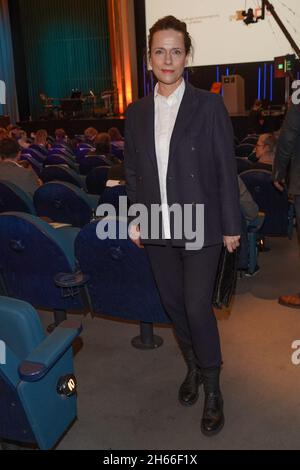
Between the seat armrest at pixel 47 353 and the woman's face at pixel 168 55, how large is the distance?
3.16 feet

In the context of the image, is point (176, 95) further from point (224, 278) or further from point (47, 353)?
point (47, 353)

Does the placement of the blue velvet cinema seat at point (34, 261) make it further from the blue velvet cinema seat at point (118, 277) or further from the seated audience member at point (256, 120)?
the seated audience member at point (256, 120)

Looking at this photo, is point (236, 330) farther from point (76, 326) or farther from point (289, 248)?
point (289, 248)

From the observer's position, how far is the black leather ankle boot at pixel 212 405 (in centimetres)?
198

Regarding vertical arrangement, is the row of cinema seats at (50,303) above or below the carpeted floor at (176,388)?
above

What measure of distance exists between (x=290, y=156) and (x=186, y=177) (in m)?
1.23

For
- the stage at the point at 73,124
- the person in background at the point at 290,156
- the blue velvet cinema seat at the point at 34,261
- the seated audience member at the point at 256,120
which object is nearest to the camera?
the blue velvet cinema seat at the point at 34,261

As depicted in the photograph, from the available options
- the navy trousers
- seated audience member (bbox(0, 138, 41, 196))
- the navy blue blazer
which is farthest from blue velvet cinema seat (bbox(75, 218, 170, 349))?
seated audience member (bbox(0, 138, 41, 196))

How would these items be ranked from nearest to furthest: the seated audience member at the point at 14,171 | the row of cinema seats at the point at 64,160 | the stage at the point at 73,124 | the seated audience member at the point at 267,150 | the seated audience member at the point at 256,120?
the seated audience member at the point at 14,171, the seated audience member at the point at 267,150, the row of cinema seats at the point at 64,160, the seated audience member at the point at 256,120, the stage at the point at 73,124

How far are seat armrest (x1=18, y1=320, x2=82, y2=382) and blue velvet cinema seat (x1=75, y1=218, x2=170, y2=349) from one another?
0.57 meters

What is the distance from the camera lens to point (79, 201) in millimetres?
3225

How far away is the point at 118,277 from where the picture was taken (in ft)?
7.74

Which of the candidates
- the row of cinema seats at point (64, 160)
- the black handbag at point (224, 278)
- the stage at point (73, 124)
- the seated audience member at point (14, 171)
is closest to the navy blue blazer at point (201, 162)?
the black handbag at point (224, 278)

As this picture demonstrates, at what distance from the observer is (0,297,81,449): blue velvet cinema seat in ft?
4.85
